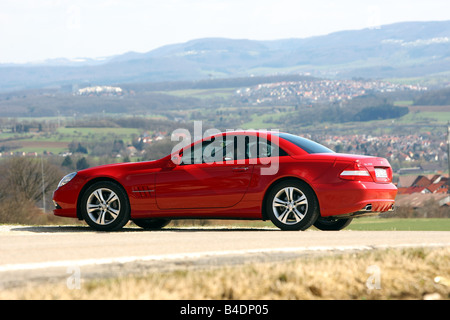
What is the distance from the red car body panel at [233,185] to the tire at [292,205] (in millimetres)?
102

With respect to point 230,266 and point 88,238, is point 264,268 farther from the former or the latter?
point 88,238

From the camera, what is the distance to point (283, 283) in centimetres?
656

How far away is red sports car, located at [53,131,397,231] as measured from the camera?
35.7ft

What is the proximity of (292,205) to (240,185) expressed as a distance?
0.82 metres

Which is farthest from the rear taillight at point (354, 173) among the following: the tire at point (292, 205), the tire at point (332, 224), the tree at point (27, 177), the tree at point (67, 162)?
the tree at point (67, 162)

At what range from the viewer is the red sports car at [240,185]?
35.7 ft

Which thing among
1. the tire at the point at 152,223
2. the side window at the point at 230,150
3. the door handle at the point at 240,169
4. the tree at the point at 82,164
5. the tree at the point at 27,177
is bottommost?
the tree at the point at 82,164

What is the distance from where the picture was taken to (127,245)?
916 cm

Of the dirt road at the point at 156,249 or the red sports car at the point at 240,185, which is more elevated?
the red sports car at the point at 240,185

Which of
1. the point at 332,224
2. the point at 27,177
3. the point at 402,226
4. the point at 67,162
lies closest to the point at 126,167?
the point at 332,224

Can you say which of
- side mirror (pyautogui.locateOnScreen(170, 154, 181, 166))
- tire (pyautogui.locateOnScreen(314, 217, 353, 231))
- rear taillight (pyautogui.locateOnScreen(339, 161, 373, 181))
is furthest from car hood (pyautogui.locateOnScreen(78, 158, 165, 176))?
tire (pyautogui.locateOnScreen(314, 217, 353, 231))

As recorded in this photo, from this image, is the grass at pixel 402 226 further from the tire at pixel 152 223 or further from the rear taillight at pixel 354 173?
the rear taillight at pixel 354 173

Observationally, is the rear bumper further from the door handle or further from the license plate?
the door handle
